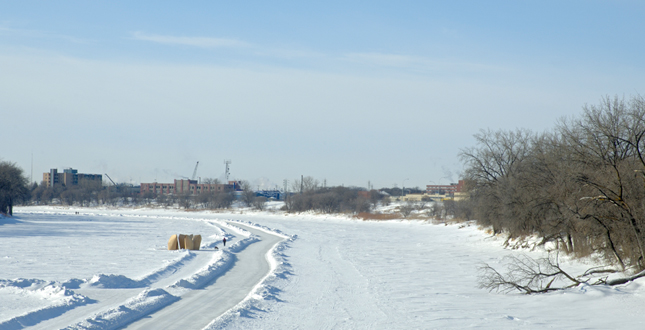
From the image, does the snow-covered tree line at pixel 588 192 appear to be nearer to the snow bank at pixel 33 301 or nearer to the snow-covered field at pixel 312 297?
the snow-covered field at pixel 312 297

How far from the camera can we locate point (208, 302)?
44.8ft

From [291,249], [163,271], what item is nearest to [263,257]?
[291,249]

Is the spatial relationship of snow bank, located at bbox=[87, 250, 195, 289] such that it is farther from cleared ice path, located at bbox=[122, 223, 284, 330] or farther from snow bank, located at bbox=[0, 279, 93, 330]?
cleared ice path, located at bbox=[122, 223, 284, 330]

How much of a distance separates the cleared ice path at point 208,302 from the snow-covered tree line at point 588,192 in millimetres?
10661

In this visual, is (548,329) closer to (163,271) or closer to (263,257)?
(163,271)

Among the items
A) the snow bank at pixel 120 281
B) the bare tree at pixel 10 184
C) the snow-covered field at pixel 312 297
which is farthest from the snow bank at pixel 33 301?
the bare tree at pixel 10 184

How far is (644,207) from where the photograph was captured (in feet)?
53.4

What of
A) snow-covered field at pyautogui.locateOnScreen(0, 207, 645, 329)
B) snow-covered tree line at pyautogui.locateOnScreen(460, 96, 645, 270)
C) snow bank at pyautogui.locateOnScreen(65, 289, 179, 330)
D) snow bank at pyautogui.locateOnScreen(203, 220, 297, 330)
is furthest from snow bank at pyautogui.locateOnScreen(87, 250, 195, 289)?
snow-covered tree line at pyautogui.locateOnScreen(460, 96, 645, 270)

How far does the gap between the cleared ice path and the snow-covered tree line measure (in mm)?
10661

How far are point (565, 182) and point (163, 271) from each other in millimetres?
15732

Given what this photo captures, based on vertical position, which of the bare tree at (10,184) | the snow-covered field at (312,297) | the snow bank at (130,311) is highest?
the bare tree at (10,184)

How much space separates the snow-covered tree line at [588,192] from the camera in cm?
1716

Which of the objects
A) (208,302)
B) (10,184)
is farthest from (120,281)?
(10,184)

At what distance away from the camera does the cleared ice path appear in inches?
439
